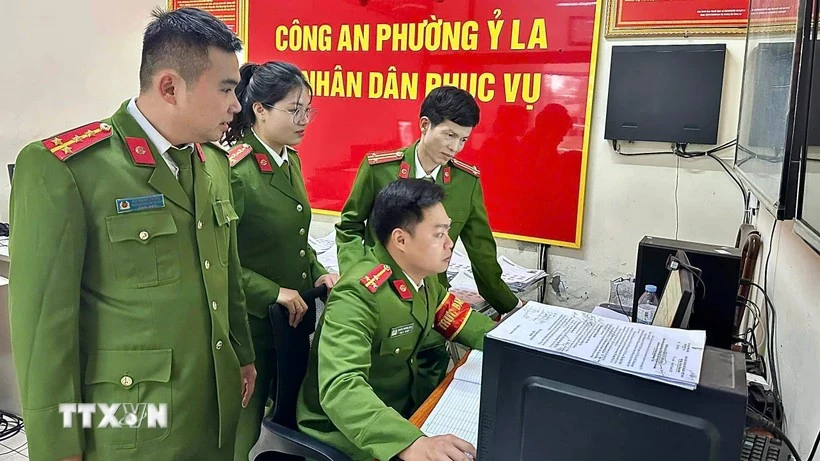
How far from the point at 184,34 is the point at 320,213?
2.10 metres

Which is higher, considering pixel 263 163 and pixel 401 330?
pixel 263 163

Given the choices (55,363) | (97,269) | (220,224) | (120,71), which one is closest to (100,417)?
(55,363)

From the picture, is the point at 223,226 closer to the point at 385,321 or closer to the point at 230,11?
the point at 385,321

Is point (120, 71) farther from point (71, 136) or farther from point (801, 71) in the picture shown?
point (801, 71)

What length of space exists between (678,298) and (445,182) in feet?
3.51

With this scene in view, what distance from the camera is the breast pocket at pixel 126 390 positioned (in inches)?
41.9

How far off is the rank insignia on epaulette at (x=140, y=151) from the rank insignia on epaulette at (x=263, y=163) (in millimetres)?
611

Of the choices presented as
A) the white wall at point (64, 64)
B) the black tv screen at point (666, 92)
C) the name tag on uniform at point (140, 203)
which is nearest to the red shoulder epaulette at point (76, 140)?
the name tag on uniform at point (140, 203)

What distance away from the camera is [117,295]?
1060mm

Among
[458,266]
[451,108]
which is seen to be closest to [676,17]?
[451,108]

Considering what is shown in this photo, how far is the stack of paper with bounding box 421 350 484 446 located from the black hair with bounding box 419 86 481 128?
31.6 inches

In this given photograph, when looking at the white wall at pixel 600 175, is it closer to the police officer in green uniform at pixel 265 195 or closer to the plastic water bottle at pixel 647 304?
the plastic water bottle at pixel 647 304

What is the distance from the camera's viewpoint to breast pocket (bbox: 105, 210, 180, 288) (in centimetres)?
104

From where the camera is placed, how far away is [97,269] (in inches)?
41.2
